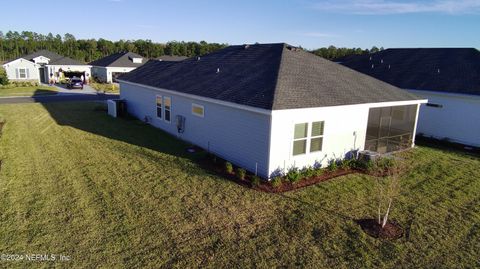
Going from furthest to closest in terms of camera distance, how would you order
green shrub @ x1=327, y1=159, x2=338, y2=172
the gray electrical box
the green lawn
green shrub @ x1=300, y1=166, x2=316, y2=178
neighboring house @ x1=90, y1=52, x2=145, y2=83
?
1. neighboring house @ x1=90, y1=52, x2=145, y2=83
2. the green lawn
3. the gray electrical box
4. green shrub @ x1=327, y1=159, x2=338, y2=172
5. green shrub @ x1=300, y1=166, x2=316, y2=178

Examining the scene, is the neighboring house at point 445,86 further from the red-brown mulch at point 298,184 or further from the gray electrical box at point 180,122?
the gray electrical box at point 180,122

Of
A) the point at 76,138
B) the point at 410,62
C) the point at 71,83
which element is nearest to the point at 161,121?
the point at 76,138

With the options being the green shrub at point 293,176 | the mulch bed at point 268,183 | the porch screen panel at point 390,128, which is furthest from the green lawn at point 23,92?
the porch screen panel at point 390,128

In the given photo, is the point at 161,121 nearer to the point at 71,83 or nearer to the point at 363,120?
the point at 363,120

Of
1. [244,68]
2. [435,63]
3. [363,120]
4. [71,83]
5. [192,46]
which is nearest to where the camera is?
[363,120]

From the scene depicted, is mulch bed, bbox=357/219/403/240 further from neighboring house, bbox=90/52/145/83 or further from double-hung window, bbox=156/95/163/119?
neighboring house, bbox=90/52/145/83

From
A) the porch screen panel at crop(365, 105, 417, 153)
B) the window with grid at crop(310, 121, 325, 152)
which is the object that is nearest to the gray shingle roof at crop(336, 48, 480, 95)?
the porch screen panel at crop(365, 105, 417, 153)

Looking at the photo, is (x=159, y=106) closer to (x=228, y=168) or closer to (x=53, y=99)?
(x=228, y=168)
